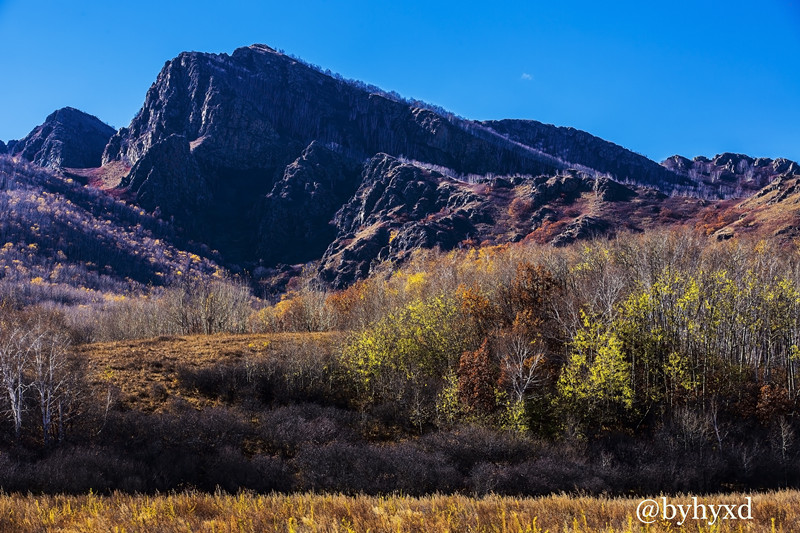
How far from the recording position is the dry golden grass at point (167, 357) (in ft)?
114

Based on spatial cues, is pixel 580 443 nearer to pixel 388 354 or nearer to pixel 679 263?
pixel 388 354

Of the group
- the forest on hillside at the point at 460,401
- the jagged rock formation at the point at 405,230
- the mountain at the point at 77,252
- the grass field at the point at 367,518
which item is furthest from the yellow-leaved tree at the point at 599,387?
the mountain at the point at 77,252

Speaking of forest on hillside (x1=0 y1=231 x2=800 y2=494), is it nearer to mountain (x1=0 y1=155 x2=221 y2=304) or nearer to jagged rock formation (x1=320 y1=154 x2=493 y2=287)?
jagged rock formation (x1=320 y1=154 x2=493 y2=287)

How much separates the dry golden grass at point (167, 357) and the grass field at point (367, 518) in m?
26.7

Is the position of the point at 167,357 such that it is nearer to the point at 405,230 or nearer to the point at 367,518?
the point at 367,518

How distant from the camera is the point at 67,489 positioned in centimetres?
2042

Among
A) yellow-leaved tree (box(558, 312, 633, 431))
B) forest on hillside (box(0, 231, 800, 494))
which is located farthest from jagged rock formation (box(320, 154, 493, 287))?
yellow-leaved tree (box(558, 312, 633, 431))

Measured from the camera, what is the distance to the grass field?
809 cm

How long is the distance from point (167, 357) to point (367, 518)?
39.8m

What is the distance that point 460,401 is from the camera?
3494 cm

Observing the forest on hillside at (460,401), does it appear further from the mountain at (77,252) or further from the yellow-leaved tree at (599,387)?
the mountain at (77,252)

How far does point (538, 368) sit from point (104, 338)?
251ft

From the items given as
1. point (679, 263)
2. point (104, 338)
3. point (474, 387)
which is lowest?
point (104, 338)

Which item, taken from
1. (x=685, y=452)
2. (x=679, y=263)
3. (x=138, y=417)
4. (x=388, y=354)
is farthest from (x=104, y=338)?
(x=679, y=263)
